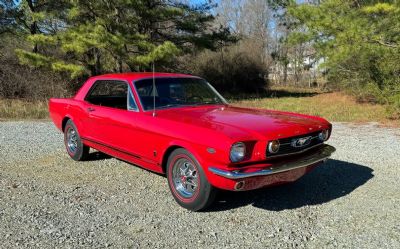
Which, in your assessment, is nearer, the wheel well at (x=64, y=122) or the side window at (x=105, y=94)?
the side window at (x=105, y=94)

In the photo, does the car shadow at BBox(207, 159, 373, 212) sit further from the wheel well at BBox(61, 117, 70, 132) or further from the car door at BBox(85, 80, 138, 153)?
the wheel well at BBox(61, 117, 70, 132)

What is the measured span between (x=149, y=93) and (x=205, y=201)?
70.0 inches

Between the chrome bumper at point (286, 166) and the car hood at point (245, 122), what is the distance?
292 millimetres

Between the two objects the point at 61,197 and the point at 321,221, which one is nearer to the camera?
the point at 321,221

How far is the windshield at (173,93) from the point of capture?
5137 mm

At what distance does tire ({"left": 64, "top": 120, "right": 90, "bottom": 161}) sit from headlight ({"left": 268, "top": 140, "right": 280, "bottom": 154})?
3537mm

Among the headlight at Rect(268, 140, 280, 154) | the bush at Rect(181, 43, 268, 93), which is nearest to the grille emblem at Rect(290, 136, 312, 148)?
the headlight at Rect(268, 140, 280, 154)

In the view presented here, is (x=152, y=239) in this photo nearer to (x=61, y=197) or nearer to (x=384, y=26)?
(x=61, y=197)

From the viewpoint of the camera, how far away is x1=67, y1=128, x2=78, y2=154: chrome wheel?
662 centimetres

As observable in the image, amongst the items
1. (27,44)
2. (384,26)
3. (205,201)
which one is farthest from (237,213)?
(27,44)

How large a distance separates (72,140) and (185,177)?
313cm

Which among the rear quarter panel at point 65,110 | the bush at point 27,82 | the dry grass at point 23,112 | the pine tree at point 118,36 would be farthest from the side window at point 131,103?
the bush at point 27,82

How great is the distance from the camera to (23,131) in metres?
9.67

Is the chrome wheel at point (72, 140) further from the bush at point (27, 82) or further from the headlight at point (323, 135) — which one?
the bush at point (27, 82)
